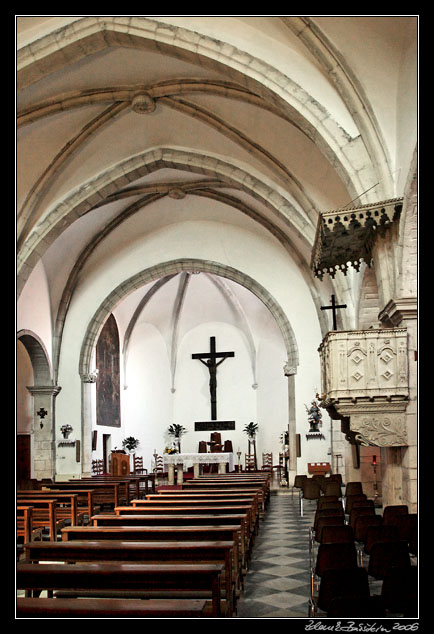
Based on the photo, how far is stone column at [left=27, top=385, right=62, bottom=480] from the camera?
66.7ft

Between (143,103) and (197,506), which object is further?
(143,103)

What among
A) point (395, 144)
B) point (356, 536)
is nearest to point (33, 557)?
point (356, 536)

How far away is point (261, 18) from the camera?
1054 cm

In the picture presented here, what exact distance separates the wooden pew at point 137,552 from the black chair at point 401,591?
5.23 feet

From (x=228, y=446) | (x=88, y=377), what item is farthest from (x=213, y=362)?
(x=88, y=377)

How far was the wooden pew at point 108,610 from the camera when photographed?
368cm

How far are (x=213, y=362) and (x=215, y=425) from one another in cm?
254

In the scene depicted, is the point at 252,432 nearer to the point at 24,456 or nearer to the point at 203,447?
the point at 203,447

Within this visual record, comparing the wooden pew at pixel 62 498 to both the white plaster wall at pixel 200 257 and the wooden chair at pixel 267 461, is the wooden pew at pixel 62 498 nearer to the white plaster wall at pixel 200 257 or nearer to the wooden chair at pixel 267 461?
the white plaster wall at pixel 200 257

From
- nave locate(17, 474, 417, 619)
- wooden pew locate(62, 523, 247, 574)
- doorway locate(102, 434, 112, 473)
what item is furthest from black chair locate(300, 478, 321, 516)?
doorway locate(102, 434, 112, 473)

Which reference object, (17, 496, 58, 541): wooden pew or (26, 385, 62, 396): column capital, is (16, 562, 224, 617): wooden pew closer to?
(17, 496, 58, 541): wooden pew

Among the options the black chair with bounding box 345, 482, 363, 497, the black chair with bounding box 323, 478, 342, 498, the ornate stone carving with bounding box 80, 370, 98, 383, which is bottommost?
the black chair with bounding box 323, 478, 342, 498

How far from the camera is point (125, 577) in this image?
15.6 feet

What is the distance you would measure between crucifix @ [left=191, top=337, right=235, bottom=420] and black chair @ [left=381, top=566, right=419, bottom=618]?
78.8 feet
